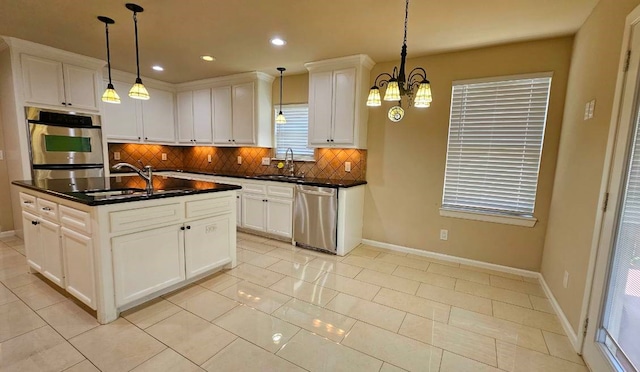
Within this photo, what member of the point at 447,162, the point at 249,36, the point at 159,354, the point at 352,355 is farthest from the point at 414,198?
the point at 159,354

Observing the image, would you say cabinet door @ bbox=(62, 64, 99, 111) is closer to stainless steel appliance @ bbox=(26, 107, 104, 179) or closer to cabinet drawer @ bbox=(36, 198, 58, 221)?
stainless steel appliance @ bbox=(26, 107, 104, 179)

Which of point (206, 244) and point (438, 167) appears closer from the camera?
point (206, 244)

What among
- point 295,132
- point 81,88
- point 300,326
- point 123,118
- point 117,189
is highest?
point 81,88

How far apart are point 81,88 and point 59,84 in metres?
0.23

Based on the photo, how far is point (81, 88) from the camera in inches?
151

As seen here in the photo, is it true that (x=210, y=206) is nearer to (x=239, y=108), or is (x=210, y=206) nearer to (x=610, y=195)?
(x=239, y=108)

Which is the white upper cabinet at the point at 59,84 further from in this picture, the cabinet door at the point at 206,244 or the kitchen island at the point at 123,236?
the cabinet door at the point at 206,244

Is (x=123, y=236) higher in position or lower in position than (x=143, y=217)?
lower

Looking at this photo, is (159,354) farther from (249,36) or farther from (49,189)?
(249,36)

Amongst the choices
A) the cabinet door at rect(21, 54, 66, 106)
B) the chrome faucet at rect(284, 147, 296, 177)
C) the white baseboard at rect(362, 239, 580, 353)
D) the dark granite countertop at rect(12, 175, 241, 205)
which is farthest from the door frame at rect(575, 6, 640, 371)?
the cabinet door at rect(21, 54, 66, 106)

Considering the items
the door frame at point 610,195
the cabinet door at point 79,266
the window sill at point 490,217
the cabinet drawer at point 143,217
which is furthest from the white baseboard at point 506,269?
the cabinet door at point 79,266

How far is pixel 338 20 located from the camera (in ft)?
8.34

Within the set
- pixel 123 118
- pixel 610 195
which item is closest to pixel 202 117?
pixel 123 118

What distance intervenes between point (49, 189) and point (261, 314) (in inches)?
76.4
